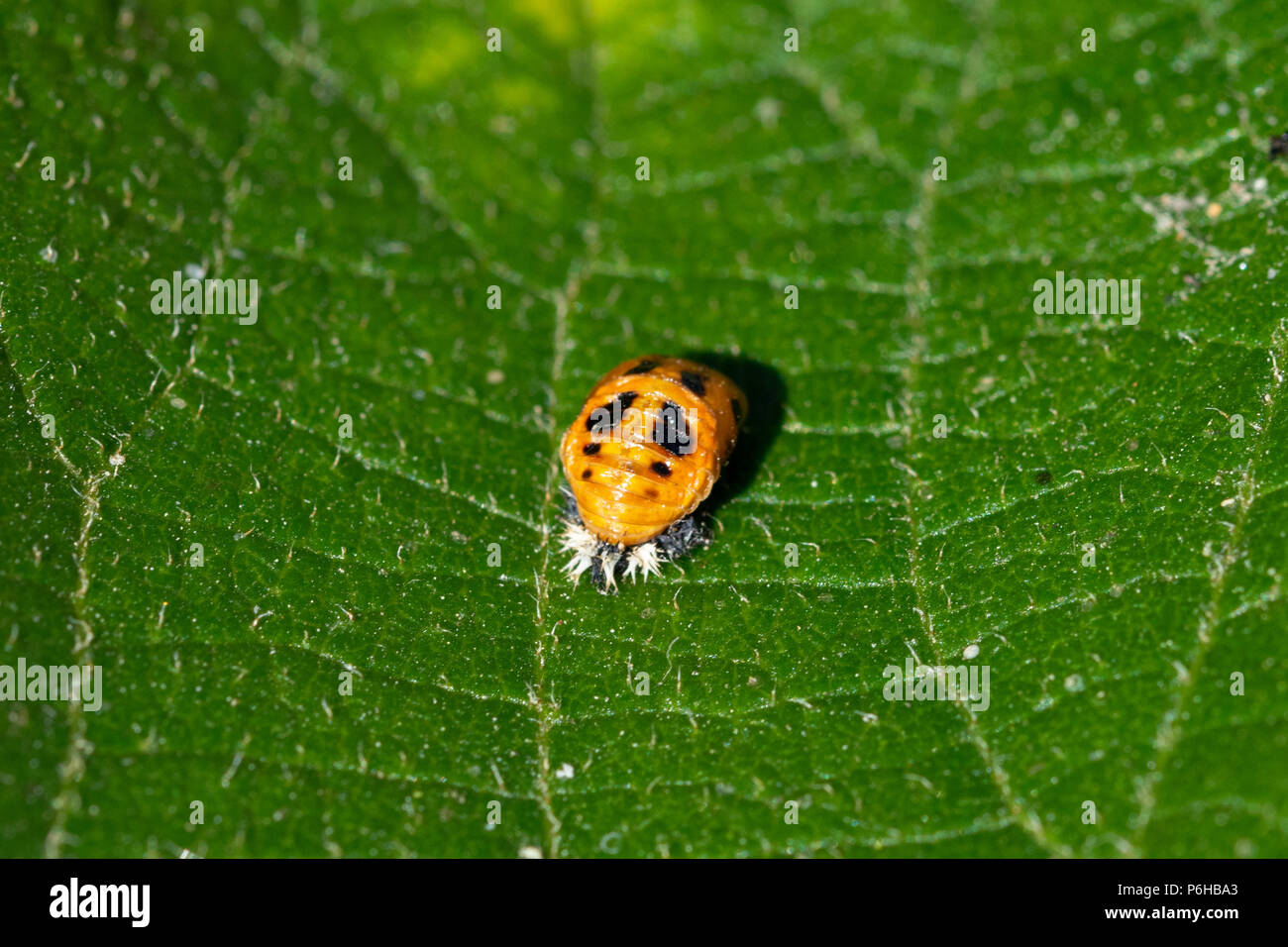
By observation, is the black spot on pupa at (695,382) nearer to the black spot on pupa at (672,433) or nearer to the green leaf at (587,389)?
the black spot on pupa at (672,433)

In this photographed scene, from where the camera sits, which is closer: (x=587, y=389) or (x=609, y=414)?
(x=609, y=414)

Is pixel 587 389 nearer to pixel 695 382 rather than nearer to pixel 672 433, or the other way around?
pixel 695 382

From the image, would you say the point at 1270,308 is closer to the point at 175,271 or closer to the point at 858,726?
the point at 858,726

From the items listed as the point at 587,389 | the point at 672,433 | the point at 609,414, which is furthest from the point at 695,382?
the point at 587,389

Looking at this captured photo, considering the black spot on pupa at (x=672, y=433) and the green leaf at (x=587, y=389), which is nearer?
the green leaf at (x=587, y=389)

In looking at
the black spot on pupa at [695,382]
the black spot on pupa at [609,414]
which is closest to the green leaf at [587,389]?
the black spot on pupa at [609,414]
